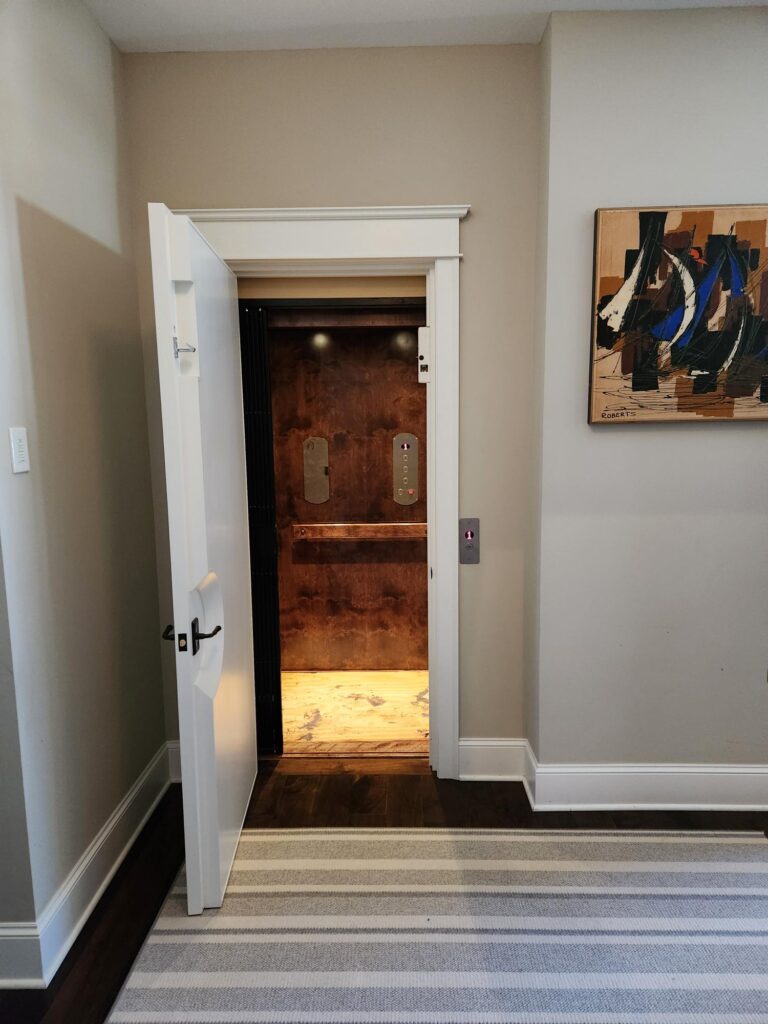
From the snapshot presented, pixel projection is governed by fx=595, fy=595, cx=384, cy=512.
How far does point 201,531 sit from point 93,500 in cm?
47

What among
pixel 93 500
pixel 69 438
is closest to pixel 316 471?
pixel 93 500

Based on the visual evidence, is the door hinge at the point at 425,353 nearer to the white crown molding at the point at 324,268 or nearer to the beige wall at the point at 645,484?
the white crown molding at the point at 324,268

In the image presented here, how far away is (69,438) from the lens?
5.90 ft

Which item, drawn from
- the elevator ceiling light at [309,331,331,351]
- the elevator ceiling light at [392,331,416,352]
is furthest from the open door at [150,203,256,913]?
the elevator ceiling light at [392,331,416,352]

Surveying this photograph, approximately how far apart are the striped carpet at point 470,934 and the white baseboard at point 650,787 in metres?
0.16

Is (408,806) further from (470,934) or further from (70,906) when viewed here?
(70,906)

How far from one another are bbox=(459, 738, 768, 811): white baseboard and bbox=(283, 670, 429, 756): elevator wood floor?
71cm

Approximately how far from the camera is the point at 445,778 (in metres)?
2.53

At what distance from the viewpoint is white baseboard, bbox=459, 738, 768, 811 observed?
7.57 ft

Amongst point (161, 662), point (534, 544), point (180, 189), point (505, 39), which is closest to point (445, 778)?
point (534, 544)

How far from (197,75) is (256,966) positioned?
2.92 meters

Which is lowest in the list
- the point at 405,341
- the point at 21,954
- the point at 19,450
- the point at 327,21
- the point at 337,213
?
the point at 21,954

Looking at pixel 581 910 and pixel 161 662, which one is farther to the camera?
pixel 161 662

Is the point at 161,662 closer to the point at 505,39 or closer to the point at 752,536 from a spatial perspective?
the point at 752,536
